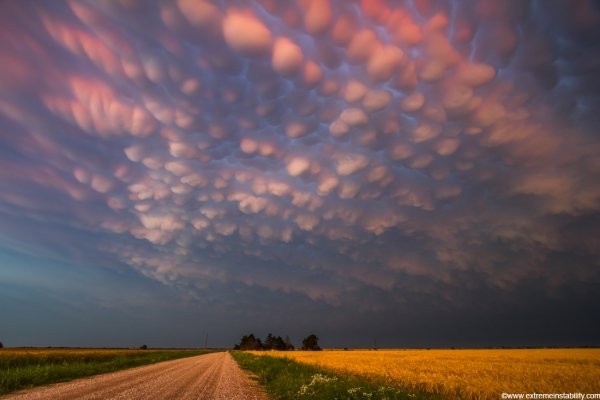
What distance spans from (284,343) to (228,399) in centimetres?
18662

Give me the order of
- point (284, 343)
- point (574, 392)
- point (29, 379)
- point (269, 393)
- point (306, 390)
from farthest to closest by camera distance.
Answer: point (284, 343), point (29, 379), point (269, 393), point (306, 390), point (574, 392)

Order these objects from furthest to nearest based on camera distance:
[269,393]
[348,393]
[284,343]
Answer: [284,343] < [269,393] < [348,393]

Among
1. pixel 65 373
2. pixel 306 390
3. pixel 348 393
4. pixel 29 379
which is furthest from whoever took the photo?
pixel 65 373

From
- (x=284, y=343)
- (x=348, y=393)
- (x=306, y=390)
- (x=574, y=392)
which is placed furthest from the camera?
(x=284, y=343)

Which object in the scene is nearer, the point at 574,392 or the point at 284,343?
the point at 574,392

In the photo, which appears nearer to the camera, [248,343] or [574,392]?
[574,392]

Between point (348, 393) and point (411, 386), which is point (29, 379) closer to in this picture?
point (348, 393)

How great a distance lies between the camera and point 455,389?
49.4 ft

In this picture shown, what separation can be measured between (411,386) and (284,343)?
599ft

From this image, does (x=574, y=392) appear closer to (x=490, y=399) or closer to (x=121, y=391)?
(x=490, y=399)

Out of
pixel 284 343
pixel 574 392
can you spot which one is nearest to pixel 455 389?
pixel 574 392

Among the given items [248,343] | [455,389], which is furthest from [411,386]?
[248,343]

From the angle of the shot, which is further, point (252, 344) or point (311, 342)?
point (252, 344)

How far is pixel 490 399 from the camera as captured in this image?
12.6 meters
